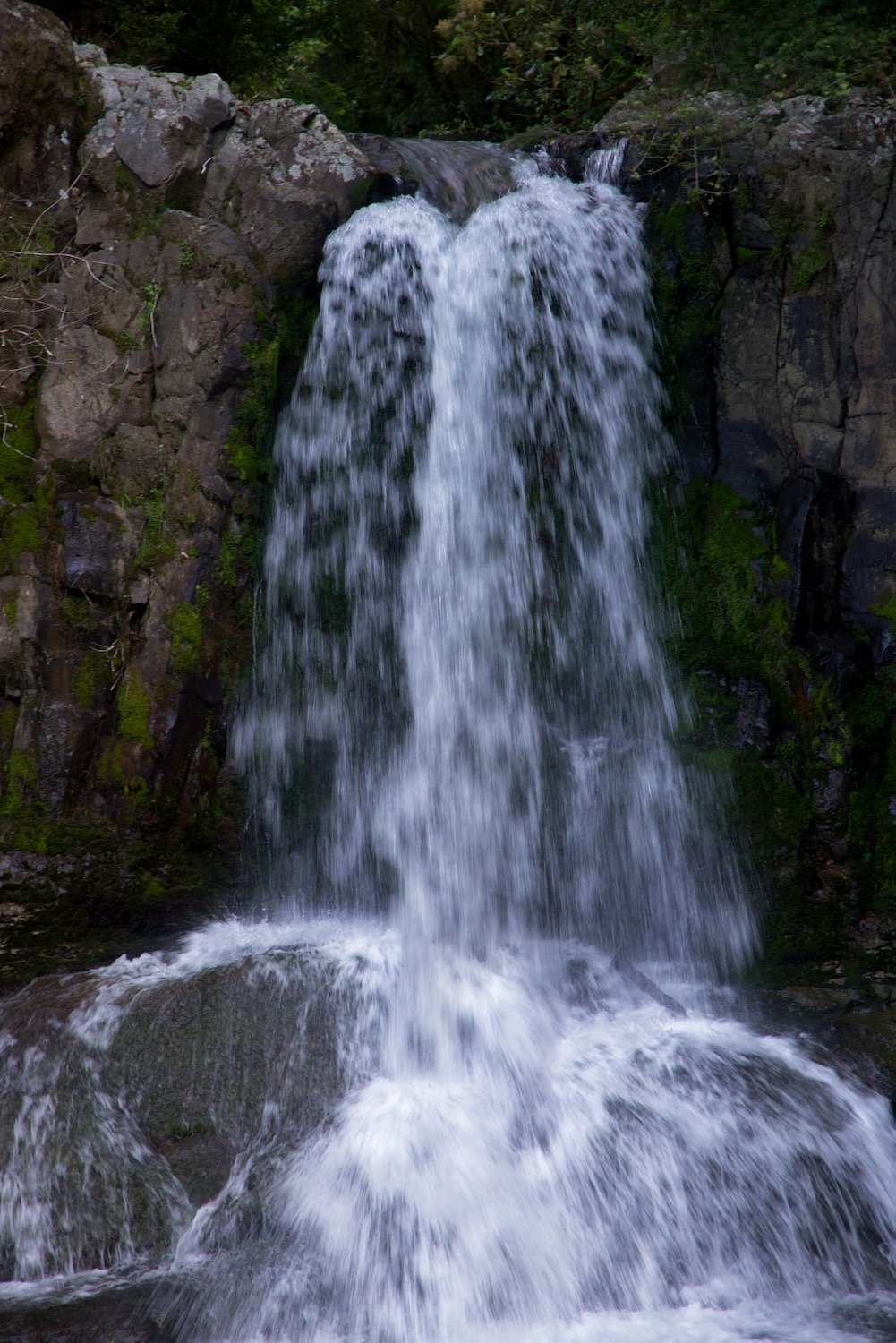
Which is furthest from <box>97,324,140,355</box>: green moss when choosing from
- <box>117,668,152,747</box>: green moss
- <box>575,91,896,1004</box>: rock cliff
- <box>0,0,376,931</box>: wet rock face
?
<box>575,91,896,1004</box>: rock cliff

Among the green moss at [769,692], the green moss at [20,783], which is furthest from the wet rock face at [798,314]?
the green moss at [20,783]

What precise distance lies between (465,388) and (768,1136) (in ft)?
12.7

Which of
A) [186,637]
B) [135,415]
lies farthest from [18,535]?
[186,637]

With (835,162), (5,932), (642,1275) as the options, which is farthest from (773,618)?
(5,932)

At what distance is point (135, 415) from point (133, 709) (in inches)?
59.1

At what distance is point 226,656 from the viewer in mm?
5117

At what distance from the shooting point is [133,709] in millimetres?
4867

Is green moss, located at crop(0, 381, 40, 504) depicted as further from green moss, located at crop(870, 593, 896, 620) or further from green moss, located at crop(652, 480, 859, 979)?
green moss, located at crop(870, 593, 896, 620)

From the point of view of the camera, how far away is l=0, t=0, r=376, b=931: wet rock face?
482cm

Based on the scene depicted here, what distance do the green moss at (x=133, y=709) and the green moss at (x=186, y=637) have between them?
20cm

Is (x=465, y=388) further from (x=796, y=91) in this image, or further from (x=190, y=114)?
(x=796, y=91)

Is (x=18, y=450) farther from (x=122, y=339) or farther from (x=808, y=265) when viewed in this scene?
(x=808, y=265)

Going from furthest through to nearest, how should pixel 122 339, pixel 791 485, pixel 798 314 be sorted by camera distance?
pixel 798 314 < pixel 791 485 < pixel 122 339

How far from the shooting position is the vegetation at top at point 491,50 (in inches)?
233
